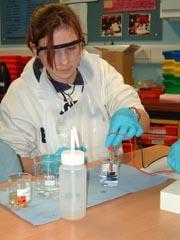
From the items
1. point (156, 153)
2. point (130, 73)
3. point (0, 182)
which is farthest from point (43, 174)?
point (130, 73)

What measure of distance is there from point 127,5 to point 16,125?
6.08 feet

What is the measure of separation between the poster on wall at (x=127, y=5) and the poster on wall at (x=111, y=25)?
0.05 m

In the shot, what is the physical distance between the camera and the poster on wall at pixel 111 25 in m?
3.12

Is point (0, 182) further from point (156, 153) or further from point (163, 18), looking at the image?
point (163, 18)

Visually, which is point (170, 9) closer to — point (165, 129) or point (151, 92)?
point (151, 92)

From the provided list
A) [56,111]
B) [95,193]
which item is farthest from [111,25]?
[95,193]

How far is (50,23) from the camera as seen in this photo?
1.43 m

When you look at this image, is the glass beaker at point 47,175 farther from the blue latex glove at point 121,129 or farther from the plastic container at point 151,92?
the plastic container at point 151,92

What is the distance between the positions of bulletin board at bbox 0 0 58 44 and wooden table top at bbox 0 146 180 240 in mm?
2880

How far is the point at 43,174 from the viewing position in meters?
1.15

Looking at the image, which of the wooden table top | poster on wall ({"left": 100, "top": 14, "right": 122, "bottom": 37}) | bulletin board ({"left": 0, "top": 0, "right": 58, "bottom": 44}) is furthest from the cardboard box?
the wooden table top

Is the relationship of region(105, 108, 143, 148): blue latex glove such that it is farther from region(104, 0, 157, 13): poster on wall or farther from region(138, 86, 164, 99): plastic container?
region(104, 0, 157, 13): poster on wall

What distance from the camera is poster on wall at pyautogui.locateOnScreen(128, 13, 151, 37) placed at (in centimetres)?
300

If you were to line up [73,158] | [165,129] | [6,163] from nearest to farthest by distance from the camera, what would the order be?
[73,158] < [6,163] < [165,129]
